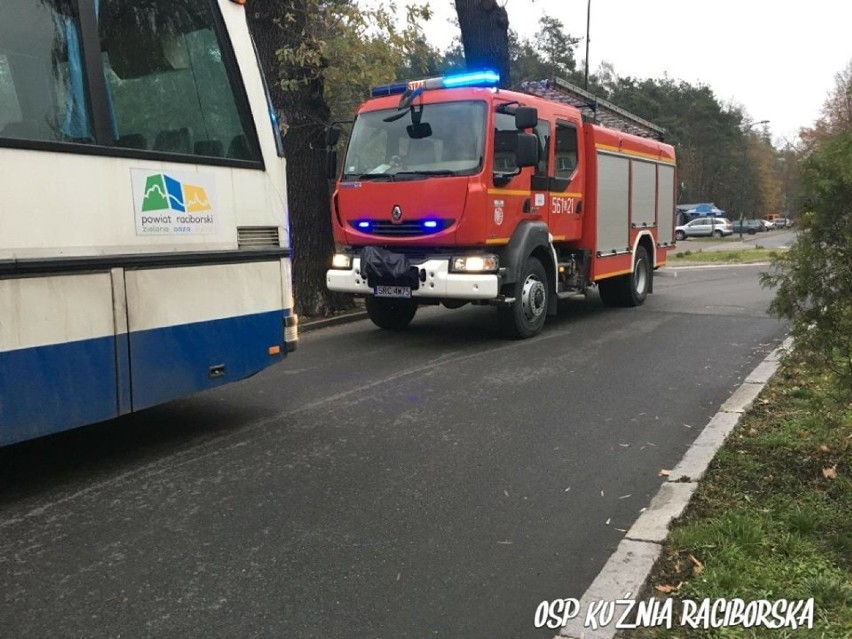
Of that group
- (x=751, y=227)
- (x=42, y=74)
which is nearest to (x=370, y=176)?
(x=42, y=74)

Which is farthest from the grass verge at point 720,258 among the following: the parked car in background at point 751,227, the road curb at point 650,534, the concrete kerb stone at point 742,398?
the parked car in background at point 751,227

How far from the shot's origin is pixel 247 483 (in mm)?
4555

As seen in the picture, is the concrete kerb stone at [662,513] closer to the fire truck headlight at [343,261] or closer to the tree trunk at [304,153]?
the fire truck headlight at [343,261]

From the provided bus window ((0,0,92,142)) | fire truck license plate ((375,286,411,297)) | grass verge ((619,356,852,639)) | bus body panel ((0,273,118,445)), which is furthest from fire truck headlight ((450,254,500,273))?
bus window ((0,0,92,142))

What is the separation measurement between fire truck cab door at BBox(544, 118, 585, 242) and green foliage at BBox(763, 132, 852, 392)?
5.68 m

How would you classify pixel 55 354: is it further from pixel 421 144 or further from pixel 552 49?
pixel 552 49

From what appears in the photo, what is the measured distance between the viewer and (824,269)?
12.8ft

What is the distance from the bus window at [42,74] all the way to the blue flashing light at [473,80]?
17.5 feet

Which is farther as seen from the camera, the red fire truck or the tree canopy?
the tree canopy

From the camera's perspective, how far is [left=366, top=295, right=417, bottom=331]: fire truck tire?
1012 cm

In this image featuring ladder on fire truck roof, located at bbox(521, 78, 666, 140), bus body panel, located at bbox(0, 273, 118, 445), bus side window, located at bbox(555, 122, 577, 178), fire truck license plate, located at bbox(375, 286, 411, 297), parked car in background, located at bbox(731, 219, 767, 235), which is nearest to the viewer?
bus body panel, located at bbox(0, 273, 118, 445)

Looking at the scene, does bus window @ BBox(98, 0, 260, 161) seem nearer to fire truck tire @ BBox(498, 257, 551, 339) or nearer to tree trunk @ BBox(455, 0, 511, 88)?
fire truck tire @ BBox(498, 257, 551, 339)

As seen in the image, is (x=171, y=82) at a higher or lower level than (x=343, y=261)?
higher

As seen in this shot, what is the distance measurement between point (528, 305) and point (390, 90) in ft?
10.4
